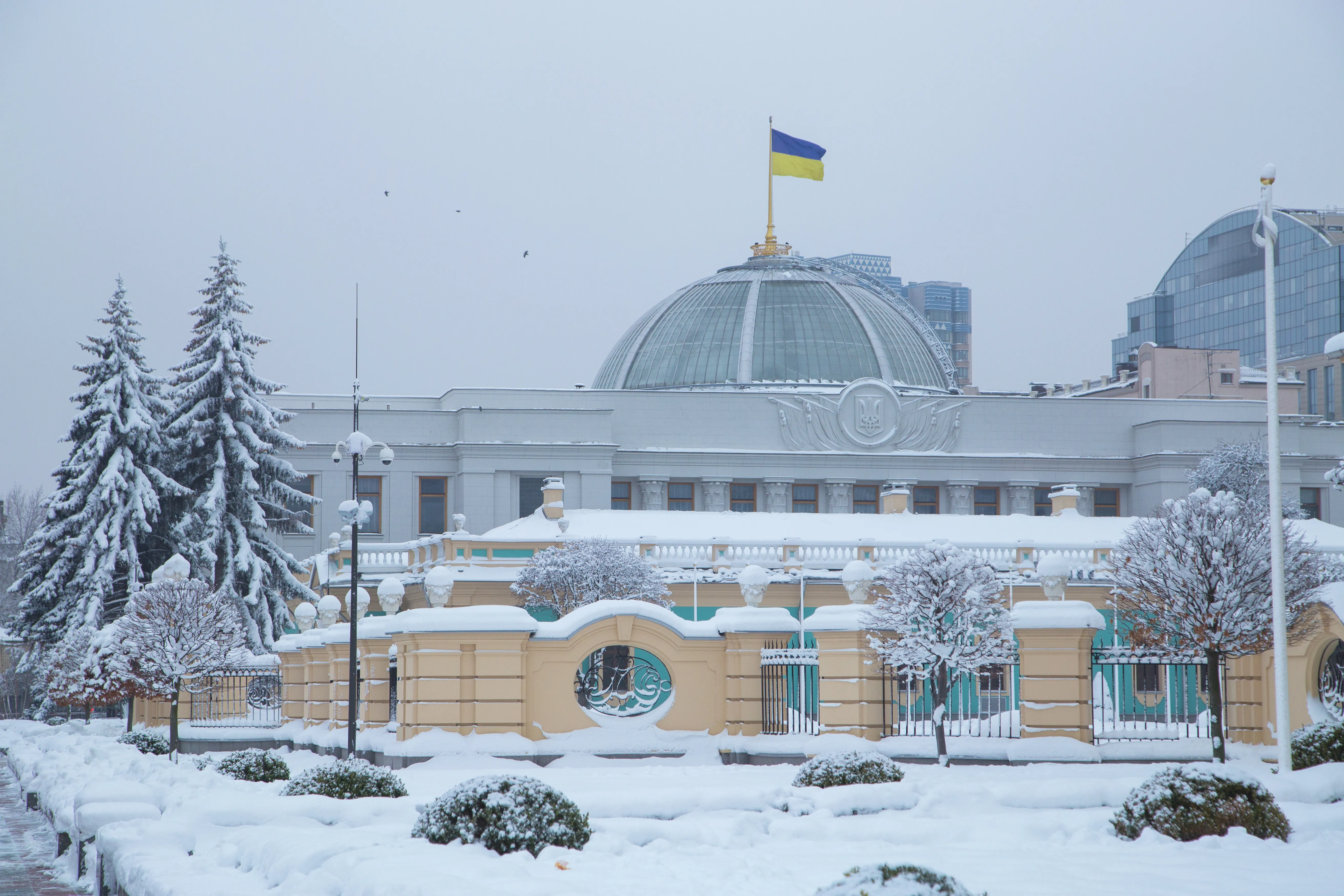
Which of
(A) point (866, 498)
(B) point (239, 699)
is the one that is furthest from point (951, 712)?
(A) point (866, 498)

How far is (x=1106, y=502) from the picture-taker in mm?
69250

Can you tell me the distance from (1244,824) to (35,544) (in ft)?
128

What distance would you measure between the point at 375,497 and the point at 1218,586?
47.7 m

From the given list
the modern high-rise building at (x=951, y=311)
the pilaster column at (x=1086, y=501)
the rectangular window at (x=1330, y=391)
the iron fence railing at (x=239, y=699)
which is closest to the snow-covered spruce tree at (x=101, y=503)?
the iron fence railing at (x=239, y=699)

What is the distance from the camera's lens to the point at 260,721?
37.3 metres

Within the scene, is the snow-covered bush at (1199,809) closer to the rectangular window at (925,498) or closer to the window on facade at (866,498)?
the window on facade at (866,498)

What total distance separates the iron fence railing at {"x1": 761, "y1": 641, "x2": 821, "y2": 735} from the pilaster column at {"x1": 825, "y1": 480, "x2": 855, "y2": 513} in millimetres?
41634

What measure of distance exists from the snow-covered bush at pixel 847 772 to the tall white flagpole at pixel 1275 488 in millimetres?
4142

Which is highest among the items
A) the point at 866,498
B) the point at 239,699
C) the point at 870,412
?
the point at 870,412

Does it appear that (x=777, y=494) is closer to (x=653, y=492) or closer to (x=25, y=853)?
(x=653, y=492)

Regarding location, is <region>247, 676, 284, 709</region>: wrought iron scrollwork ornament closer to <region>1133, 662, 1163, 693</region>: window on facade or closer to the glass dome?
<region>1133, 662, 1163, 693</region>: window on facade

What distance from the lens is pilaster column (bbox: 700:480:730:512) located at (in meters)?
66.4

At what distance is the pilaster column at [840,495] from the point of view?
66.6m

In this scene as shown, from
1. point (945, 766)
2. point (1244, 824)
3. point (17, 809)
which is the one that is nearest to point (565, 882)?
point (1244, 824)
